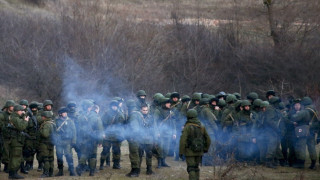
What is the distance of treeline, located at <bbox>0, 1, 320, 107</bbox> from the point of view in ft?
124

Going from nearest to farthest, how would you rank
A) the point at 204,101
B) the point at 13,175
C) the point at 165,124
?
the point at 13,175 → the point at 165,124 → the point at 204,101

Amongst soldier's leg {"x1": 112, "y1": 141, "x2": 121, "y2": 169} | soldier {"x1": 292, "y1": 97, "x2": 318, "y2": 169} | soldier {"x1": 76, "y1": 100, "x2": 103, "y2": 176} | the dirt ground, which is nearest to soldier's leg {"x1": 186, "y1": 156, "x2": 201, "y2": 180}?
the dirt ground

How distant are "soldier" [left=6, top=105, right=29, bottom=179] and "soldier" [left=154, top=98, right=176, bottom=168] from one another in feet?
14.1

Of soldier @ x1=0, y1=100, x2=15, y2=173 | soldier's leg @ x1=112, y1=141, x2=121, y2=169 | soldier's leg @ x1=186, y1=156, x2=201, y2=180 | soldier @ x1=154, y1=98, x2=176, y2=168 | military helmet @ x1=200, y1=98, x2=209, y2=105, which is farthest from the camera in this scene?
military helmet @ x1=200, y1=98, x2=209, y2=105

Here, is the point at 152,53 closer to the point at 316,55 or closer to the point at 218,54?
the point at 218,54

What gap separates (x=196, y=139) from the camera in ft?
46.0

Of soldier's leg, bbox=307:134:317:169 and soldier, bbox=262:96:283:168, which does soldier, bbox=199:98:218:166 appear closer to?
soldier, bbox=262:96:283:168

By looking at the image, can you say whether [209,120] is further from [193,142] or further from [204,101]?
[193,142]

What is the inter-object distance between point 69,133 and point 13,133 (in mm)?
1652

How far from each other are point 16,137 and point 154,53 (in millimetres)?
28400

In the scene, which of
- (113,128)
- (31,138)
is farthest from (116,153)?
(31,138)

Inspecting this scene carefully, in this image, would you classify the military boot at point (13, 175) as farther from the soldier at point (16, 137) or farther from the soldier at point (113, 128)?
the soldier at point (113, 128)

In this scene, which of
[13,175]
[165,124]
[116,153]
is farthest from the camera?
A: [165,124]

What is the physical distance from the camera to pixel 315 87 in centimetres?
3662
